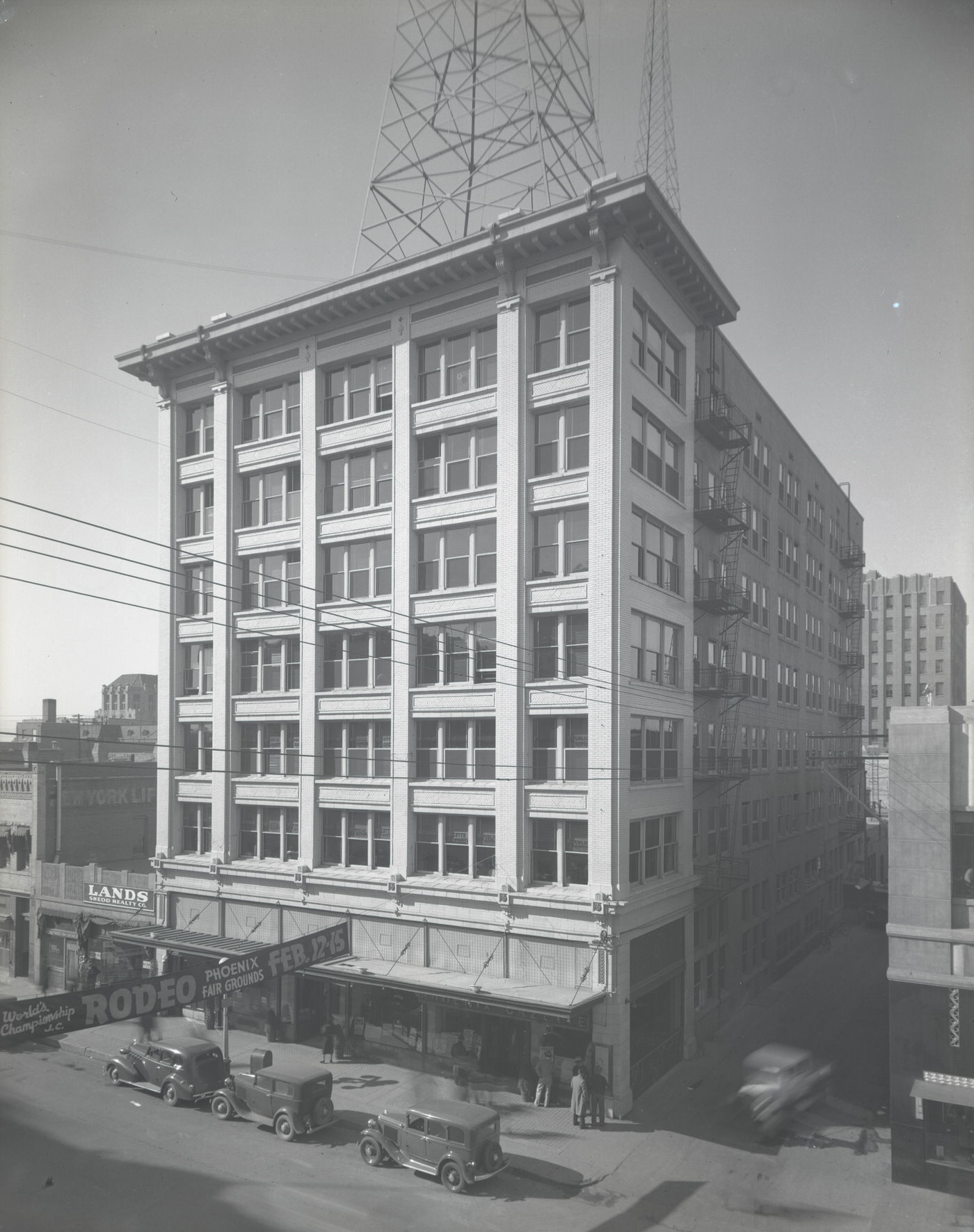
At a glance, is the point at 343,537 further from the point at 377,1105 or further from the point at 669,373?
the point at 377,1105

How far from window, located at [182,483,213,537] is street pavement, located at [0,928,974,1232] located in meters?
17.8

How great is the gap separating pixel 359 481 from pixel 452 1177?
20.0m

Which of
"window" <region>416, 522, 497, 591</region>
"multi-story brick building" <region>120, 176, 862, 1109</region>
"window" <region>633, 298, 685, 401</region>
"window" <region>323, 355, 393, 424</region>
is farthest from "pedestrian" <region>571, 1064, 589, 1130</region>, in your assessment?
"window" <region>323, 355, 393, 424</region>

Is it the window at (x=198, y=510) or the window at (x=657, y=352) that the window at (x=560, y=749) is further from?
the window at (x=198, y=510)

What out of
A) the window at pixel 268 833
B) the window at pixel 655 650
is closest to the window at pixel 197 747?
the window at pixel 268 833

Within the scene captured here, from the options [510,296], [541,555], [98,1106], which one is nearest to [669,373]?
[510,296]

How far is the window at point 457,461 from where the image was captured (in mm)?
27656

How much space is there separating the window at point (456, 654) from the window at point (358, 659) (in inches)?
46.5

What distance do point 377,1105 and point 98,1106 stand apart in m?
7.15

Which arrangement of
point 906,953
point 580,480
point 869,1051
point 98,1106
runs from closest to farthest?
point 906,953 < point 98,1106 < point 580,480 < point 869,1051

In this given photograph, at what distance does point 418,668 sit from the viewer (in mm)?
28344

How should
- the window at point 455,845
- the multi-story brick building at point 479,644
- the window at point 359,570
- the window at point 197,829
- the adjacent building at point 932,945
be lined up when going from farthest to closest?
the window at point 197,829, the window at point 359,570, the window at point 455,845, the multi-story brick building at point 479,644, the adjacent building at point 932,945

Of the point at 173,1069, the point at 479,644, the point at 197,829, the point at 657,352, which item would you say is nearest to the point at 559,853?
the point at 479,644

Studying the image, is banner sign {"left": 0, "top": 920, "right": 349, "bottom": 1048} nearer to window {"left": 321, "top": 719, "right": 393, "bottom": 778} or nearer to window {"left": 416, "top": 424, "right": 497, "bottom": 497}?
window {"left": 321, "top": 719, "right": 393, "bottom": 778}
